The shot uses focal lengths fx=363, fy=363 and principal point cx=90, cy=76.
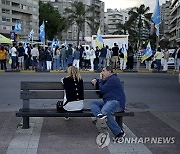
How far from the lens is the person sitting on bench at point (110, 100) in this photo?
6992 millimetres

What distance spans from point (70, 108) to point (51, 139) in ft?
2.75

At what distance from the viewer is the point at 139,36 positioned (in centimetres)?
7781

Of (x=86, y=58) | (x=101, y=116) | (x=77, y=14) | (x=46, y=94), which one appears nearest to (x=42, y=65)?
(x=86, y=58)

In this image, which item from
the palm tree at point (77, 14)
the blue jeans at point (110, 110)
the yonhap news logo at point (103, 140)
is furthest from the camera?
the palm tree at point (77, 14)

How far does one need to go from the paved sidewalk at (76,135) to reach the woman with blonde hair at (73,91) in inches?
20.7

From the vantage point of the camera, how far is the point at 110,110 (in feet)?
23.0

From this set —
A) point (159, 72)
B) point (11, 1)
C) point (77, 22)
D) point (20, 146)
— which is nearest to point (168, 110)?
point (20, 146)

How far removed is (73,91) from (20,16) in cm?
10029

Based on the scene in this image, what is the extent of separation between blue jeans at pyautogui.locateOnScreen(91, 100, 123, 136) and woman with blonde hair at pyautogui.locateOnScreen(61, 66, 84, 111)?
350 mm

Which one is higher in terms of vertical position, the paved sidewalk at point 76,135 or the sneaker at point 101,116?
the sneaker at point 101,116

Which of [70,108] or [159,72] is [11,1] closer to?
[159,72]

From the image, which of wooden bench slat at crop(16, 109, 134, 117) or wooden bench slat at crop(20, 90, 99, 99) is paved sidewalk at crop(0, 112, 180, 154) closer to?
wooden bench slat at crop(16, 109, 134, 117)

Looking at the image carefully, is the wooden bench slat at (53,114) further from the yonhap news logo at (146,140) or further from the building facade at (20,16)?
the building facade at (20,16)

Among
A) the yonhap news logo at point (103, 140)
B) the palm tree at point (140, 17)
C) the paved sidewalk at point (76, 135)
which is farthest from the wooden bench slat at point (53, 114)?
the palm tree at point (140, 17)
